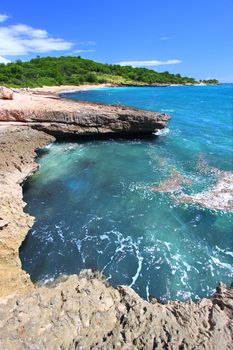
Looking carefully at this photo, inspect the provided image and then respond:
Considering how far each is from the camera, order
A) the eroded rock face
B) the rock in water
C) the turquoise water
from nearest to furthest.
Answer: the eroded rock face < the turquoise water < the rock in water

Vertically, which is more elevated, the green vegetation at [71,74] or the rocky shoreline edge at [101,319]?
the rocky shoreline edge at [101,319]

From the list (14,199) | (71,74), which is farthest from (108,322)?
(71,74)

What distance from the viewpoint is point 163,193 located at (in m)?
19.8

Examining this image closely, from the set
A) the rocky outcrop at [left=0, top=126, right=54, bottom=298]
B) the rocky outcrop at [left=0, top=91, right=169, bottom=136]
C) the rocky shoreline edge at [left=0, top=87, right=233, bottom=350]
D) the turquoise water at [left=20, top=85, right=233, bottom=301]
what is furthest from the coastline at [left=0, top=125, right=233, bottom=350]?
the rocky outcrop at [left=0, top=91, right=169, bottom=136]

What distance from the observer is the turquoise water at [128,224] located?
1320 centimetres

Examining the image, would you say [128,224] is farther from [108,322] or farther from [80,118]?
[80,118]

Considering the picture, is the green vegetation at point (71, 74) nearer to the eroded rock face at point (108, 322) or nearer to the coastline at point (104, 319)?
the coastline at point (104, 319)

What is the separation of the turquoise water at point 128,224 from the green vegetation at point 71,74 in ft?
231

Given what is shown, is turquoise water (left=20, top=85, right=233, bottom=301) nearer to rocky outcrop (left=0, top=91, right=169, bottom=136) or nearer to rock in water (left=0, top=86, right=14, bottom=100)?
rocky outcrop (left=0, top=91, right=169, bottom=136)

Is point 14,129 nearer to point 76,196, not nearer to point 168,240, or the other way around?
point 76,196

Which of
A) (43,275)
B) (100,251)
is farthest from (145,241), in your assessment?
(43,275)

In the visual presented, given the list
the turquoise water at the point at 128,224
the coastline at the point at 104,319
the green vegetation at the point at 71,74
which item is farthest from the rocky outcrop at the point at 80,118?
the green vegetation at the point at 71,74

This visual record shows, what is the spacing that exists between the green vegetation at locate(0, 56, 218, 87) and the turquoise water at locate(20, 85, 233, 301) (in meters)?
70.4

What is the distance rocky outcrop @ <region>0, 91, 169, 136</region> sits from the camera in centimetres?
2678
